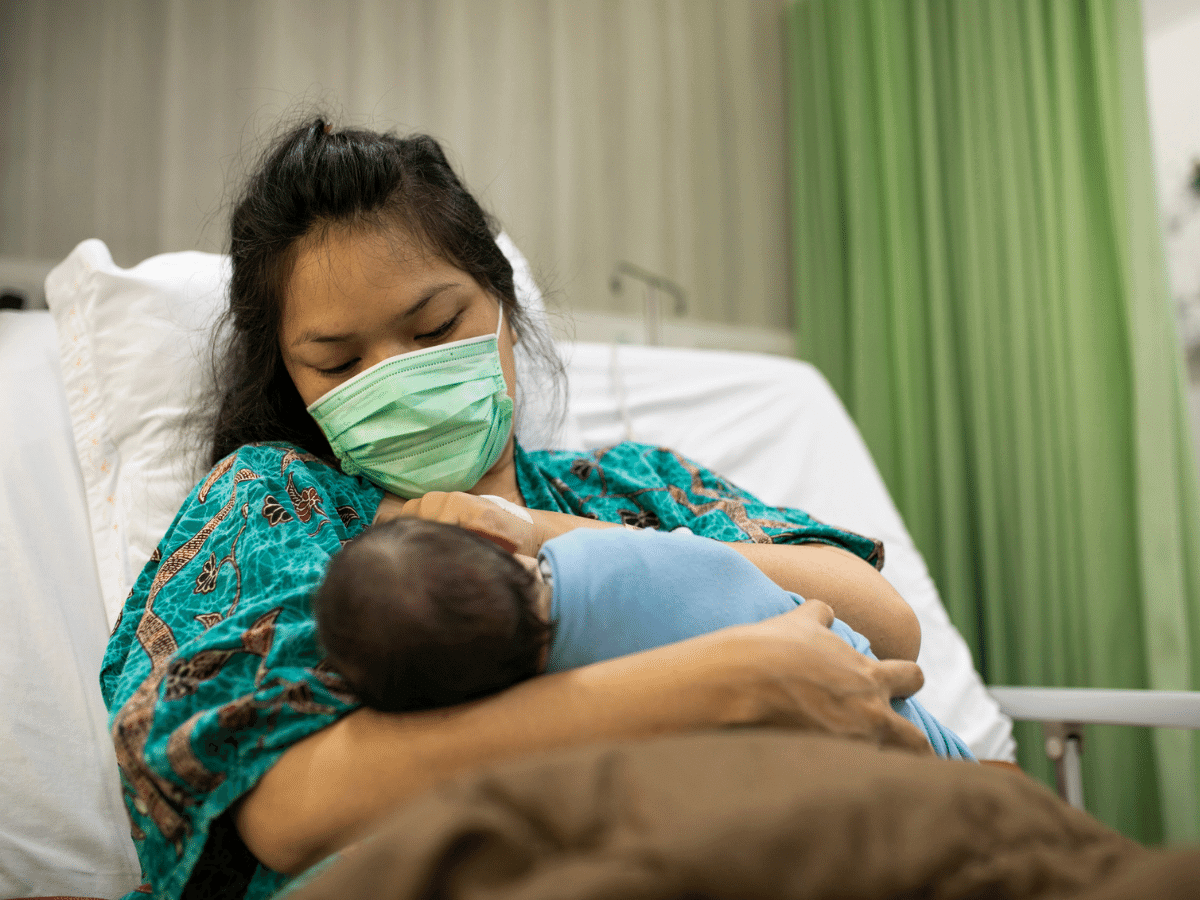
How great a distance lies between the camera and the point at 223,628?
2.35 feet

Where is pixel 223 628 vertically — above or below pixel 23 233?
below

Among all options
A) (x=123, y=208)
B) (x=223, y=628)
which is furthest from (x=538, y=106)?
(x=223, y=628)

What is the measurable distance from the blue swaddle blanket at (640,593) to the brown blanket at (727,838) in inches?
8.4

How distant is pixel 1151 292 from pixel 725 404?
45.6 inches

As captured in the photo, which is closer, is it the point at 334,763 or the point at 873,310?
the point at 334,763

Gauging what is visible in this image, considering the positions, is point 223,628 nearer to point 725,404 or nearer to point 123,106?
point 725,404

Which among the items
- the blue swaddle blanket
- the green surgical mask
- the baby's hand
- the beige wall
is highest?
the beige wall

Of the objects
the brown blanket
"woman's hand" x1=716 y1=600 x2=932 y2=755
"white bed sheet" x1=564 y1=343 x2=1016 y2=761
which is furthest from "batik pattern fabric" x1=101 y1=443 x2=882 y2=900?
"white bed sheet" x1=564 y1=343 x2=1016 y2=761

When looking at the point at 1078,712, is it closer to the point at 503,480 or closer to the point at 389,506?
the point at 503,480

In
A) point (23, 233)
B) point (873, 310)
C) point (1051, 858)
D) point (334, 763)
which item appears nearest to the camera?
point (1051, 858)

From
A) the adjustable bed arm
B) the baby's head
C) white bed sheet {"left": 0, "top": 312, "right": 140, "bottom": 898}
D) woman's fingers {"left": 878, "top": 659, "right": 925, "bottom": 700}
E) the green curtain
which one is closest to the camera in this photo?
the baby's head

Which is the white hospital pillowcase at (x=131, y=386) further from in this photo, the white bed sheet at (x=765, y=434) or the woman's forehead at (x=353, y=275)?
the white bed sheet at (x=765, y=434)

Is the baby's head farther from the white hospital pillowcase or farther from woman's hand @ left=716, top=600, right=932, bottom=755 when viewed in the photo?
the white hospital pillowcase

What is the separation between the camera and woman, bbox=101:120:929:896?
67 cm
